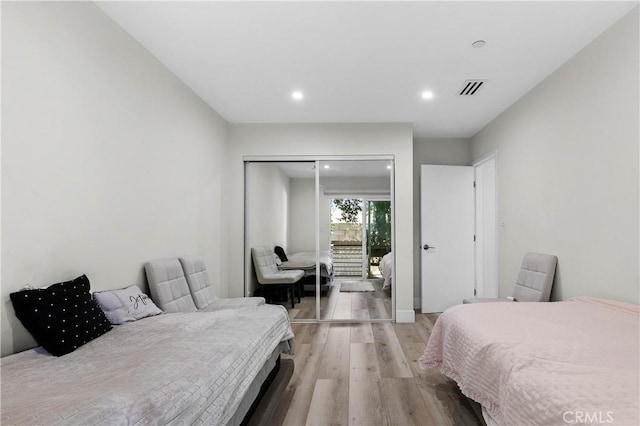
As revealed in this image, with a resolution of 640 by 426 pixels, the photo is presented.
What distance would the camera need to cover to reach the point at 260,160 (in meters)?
4.45

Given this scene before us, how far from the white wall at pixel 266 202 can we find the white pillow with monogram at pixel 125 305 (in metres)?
2.14

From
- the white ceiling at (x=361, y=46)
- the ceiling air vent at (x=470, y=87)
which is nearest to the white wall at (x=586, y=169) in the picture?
the white ceiling at (x=361, y=46)

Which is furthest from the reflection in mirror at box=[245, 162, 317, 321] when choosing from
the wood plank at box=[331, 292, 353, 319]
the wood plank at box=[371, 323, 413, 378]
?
the wood plank at box=[371, 323, 413, 378]

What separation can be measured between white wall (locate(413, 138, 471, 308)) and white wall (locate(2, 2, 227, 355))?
3.35 m

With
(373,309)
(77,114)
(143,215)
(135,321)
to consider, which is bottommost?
(373,309)

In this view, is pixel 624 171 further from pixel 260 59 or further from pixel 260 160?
pixel 260 160

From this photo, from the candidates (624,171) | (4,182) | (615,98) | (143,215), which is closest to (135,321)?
(143,215)

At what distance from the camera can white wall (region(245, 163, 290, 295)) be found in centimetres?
443

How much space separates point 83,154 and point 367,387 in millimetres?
2426

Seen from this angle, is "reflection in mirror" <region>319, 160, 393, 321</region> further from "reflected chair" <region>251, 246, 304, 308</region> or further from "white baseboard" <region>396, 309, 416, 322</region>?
"reflected chair" <region>251, 246, 304, 308</region>

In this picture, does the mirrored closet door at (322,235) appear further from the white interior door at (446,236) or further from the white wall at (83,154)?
the white wall at (83,154)

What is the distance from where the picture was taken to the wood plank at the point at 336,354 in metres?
2.73

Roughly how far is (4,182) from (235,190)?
2.97m

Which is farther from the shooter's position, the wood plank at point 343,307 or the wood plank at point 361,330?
the wood plank at point 343,307
